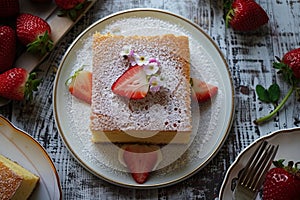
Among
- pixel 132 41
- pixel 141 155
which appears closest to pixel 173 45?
pixel 132 41

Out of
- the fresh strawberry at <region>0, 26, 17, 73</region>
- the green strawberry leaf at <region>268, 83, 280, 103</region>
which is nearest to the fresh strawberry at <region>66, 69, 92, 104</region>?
the fresh strawberry at <region>0, 26, 17, 73</region>

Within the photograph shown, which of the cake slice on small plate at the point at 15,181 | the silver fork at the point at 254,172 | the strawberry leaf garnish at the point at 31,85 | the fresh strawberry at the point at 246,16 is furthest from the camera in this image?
the fresh strawberry at the point at 246,16

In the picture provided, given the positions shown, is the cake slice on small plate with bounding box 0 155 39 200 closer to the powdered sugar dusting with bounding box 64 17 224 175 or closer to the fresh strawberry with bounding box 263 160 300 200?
the powdered sugar dusting with bounding box 64 17 224 175

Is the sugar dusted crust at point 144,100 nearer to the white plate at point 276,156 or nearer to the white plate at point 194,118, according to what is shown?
the white plate at point 194,118

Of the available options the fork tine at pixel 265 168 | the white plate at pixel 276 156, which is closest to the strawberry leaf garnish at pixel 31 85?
the white plate at pixel 276 156

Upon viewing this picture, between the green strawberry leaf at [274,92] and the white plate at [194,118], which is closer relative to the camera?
the white plate at [194,118]

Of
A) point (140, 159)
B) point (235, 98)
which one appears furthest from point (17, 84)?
point (235, 98)
